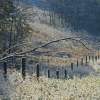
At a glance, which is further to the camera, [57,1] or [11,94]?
[57,1]

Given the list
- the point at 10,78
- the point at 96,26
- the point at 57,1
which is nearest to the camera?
the point at 10,78

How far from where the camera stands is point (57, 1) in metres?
126

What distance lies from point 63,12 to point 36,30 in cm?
3387

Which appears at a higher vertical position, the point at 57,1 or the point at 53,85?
the point at 53,85

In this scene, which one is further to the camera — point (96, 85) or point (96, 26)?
point (96, 26)

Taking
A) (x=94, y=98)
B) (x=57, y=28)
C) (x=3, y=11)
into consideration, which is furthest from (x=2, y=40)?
(x=57, y=28)

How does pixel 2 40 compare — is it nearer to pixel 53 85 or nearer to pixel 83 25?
pixel 53 85

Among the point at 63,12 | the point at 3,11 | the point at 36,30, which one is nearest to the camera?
the point at 3,11

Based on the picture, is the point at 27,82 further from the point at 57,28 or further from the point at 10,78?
the point at 57,28

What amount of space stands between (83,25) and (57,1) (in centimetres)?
1627

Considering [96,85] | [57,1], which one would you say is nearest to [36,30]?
[57,1]

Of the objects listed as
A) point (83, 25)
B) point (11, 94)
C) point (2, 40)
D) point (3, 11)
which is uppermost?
point (11, 94)

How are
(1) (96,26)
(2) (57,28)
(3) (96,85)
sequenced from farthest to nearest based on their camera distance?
(1) (96,26) < (2) (57,28) < (3) (96,85)

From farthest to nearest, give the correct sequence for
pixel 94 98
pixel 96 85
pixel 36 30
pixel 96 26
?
1. pixel 96 26
2. pixel 36 30
3. pixel 96 85
4. pixel 94 98
